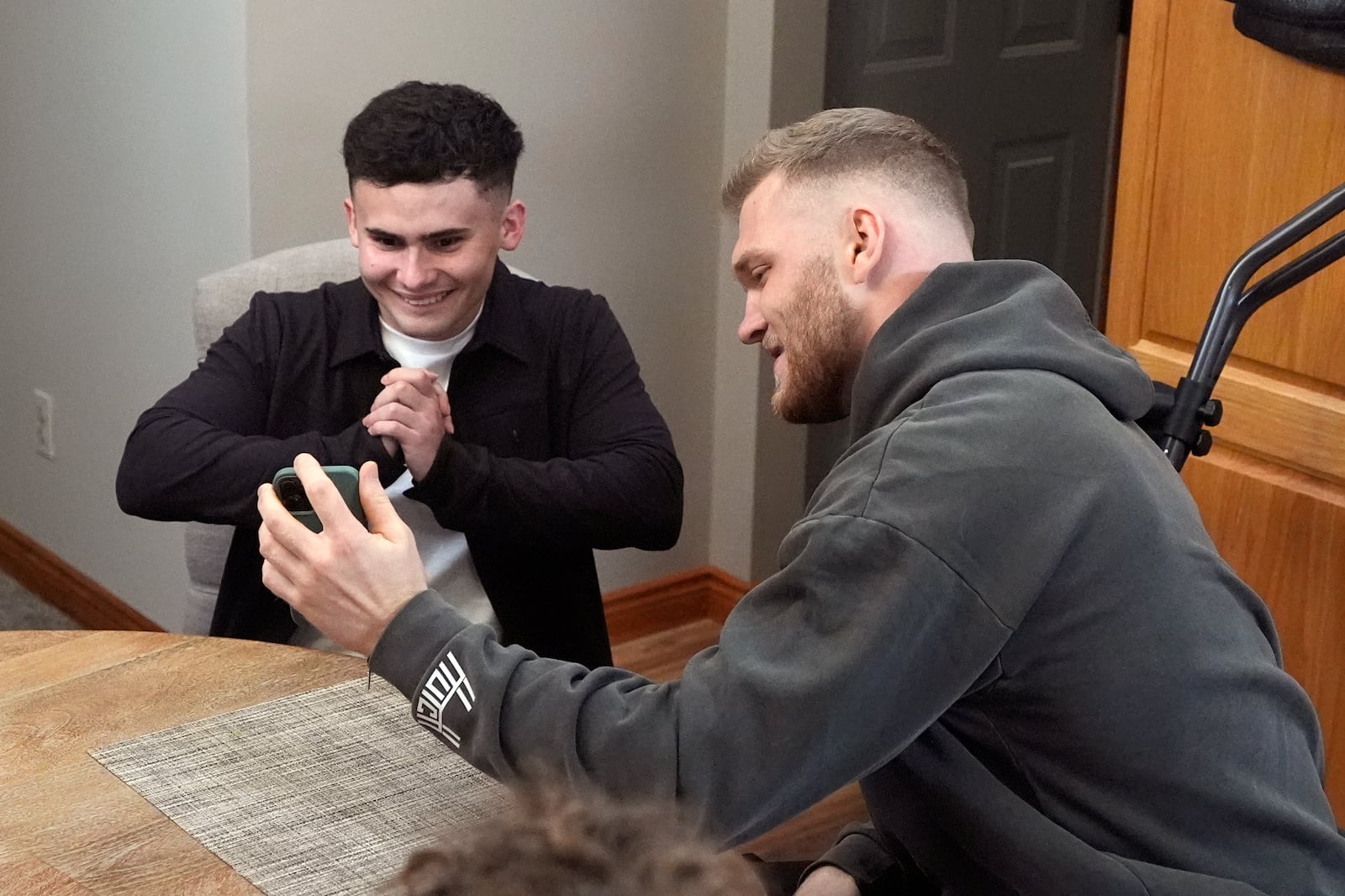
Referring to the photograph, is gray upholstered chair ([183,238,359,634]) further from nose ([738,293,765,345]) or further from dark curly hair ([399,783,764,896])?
dark curly hair ([399,783,764,896])

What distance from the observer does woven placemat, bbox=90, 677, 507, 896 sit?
3.81 feet

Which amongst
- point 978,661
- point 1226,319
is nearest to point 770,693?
point 978,661

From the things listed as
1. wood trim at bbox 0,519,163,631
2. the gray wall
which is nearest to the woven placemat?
the gray wall

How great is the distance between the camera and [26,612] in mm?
3287

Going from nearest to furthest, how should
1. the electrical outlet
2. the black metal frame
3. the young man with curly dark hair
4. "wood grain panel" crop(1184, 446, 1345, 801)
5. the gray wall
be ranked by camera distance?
1. the black metal frame
2. the young man with curly dark hair
3. "wood grain panel" crop(1184, 446, 1345, 801)
4. the gray wall
5. the electrical outlet

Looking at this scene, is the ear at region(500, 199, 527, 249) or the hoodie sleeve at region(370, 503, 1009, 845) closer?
the hoodie sleeve at region(370, 503, 1009, 845)

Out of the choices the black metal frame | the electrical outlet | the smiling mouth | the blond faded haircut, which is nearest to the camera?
the blond faded haircut

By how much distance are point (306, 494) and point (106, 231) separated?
177 cm

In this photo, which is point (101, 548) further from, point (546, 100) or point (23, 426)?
point (546, 100)

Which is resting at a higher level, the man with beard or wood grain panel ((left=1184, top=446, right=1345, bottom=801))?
the man with beard

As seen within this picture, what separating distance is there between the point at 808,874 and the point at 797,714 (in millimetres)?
391

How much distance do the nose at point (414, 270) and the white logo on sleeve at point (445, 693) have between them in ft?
2.65

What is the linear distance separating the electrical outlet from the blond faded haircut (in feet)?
7.26

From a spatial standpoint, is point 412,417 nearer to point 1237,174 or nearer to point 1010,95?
point 1237,174
